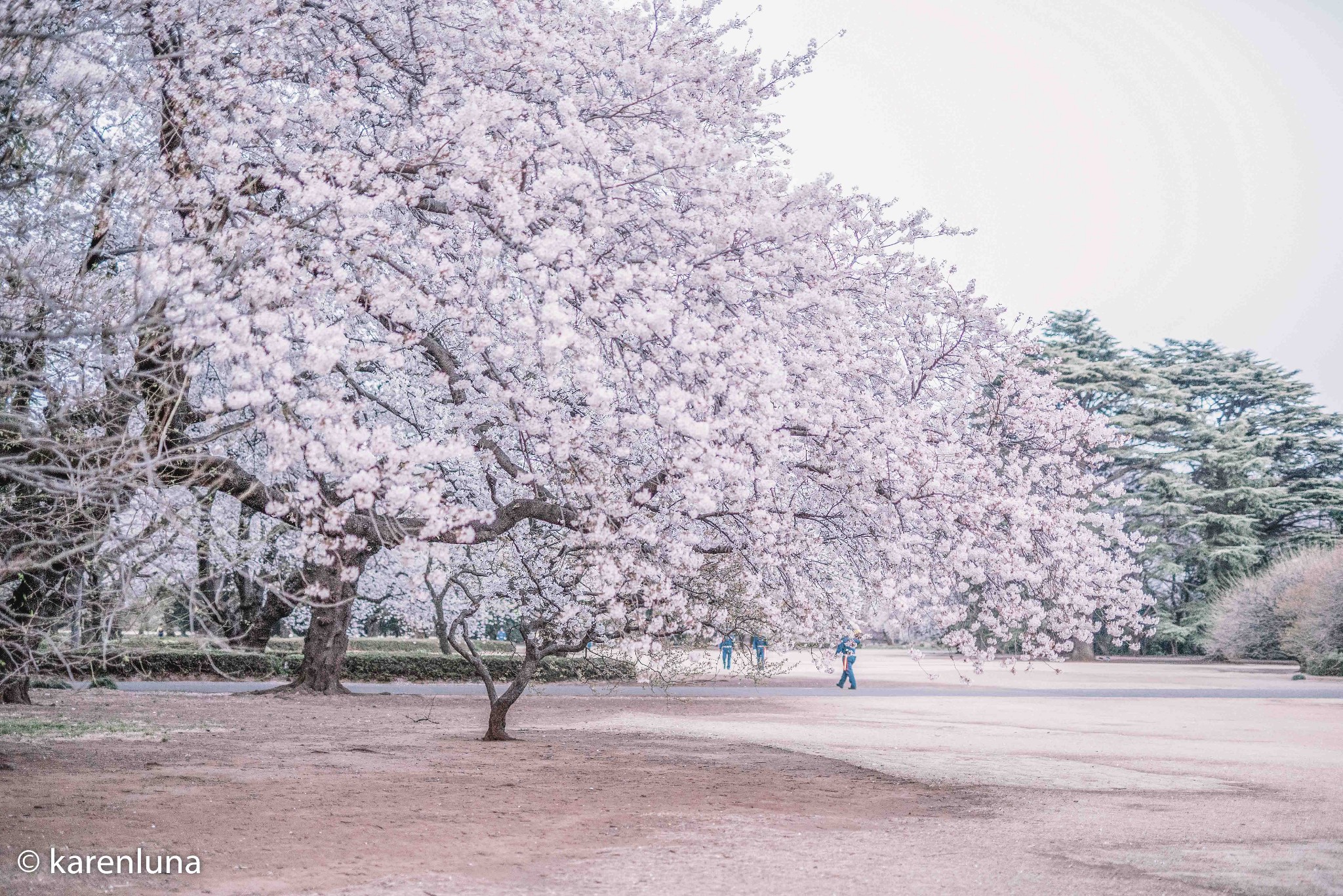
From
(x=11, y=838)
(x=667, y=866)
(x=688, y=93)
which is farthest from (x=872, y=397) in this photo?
(x=11, y=838)

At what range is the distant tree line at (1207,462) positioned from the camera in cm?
4772

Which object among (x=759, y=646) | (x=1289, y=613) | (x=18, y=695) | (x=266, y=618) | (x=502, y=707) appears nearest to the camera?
(x=502, y=707)

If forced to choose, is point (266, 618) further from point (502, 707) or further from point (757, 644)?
point (757, 644)

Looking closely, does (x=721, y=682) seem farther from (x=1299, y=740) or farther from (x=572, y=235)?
(x=572, y=235)

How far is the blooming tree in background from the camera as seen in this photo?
24.1 feet

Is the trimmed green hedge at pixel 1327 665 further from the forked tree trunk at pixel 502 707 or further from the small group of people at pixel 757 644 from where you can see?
the forked tree trunk at pixel 502 707

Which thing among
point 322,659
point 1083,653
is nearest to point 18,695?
point 322,659

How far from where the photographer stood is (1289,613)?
38.4 meters

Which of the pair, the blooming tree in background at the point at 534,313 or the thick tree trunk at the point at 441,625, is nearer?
the blooming tree in background at the point at 534,313

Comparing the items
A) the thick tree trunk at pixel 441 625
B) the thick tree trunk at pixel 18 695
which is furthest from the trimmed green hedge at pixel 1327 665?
the thick tree trunk at pixel 18 695

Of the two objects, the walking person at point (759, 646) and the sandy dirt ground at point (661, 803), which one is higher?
the walking person at point (759, 646)

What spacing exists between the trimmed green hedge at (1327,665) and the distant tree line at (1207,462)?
42.6ft

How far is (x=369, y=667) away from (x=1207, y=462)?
1457 inches

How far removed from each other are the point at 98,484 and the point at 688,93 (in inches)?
230
